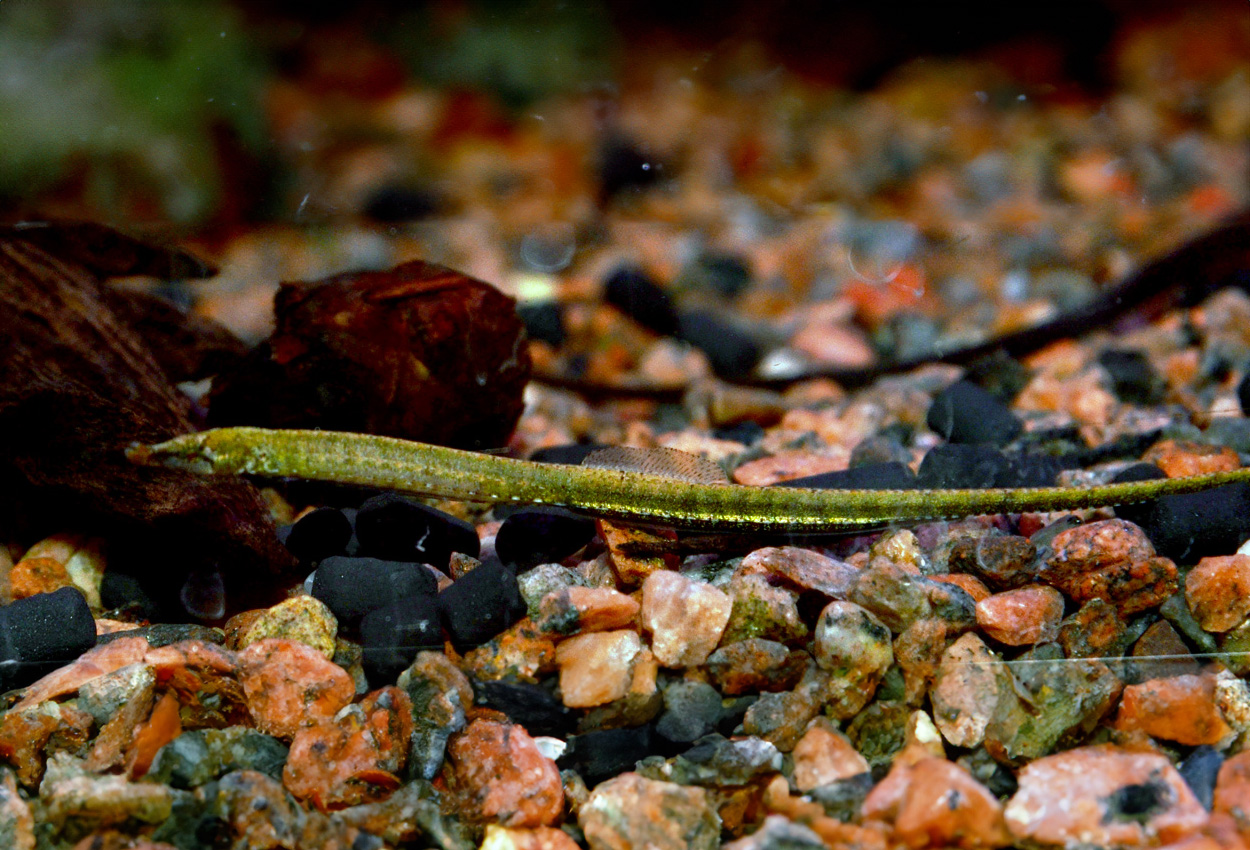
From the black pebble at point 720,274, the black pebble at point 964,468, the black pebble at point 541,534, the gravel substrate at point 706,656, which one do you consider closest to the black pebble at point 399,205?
the black pebble at point 720,274

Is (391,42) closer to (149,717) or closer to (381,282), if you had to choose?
(381,282)

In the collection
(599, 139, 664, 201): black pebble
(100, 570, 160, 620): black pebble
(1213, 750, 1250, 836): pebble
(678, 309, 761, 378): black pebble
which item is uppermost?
(1213, 750, 1250, 836): pebble

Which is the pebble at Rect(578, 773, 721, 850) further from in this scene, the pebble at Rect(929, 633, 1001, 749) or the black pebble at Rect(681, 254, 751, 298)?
the black pebble at Rect(681, 254, 751, 298)

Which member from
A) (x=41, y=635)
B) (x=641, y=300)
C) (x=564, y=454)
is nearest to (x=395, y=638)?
(x=564, y=454)

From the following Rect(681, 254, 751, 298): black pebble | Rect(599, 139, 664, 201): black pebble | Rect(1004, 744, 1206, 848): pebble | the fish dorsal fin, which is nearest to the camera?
Rect(1004, 744, 1206, 848): pebble

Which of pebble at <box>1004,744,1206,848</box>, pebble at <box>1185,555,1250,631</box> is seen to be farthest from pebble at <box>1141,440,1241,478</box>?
pebble at <box>1004,744,1206,848</box>

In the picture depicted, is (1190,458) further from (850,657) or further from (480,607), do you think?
(480,607)

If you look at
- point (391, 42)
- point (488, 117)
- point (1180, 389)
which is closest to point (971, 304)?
point (1180, 389)
